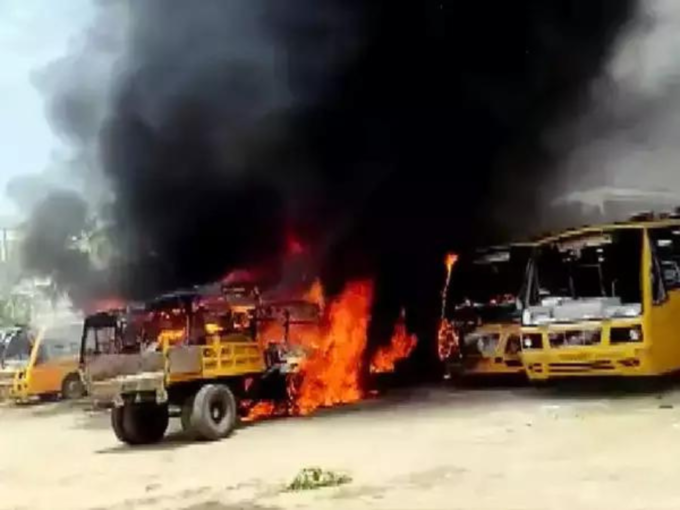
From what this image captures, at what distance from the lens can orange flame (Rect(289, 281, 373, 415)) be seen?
1268cm

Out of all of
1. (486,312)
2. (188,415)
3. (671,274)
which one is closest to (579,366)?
(671,274)

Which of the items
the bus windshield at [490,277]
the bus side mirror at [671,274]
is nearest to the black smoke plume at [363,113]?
the bus windshield at [490,277]

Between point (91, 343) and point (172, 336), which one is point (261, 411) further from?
Answer: point (91, 343)

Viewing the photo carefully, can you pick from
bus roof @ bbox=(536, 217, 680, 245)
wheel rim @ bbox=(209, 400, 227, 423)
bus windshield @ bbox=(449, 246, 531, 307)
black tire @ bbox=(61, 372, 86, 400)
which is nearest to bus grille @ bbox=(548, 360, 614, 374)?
bus roof @ bbox=(536, 217, 680, 245)

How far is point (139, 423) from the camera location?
11.2 meters

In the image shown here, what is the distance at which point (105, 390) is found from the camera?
10.8 meters

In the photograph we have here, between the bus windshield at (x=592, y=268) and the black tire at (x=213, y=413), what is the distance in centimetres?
363

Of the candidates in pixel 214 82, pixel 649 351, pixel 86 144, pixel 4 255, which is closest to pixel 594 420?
pixel 649 351

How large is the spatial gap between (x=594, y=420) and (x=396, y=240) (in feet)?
21.0

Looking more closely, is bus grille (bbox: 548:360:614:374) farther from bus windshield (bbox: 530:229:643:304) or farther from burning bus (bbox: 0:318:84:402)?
burning bus (bbox: 0:318:84:402)

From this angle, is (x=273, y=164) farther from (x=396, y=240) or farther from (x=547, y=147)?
(x=547, y=147)

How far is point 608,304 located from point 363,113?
18.5ft

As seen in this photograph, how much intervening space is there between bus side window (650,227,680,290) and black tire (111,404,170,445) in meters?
5.70

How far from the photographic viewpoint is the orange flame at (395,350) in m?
14.9
